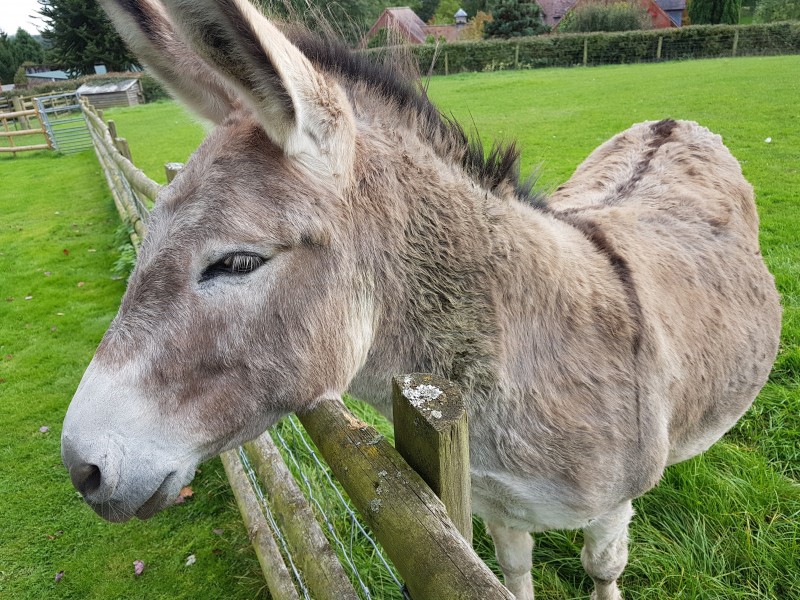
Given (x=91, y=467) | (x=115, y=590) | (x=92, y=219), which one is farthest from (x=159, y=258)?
(x=92, y=219)

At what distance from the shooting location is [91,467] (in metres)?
1.31

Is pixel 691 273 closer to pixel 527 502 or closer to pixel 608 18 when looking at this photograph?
pixel 527 502

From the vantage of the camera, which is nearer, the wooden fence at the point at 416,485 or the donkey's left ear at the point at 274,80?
the wooden fence at the point at 416,485

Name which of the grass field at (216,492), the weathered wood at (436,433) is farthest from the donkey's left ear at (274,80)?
the grass field at (216,492)

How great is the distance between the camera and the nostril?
131cm

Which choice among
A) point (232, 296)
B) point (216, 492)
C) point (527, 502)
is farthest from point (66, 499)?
point (527, 502)

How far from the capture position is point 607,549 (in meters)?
2.43

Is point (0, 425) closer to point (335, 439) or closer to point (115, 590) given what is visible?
point (115, 590)

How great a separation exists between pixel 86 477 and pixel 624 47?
38004mm

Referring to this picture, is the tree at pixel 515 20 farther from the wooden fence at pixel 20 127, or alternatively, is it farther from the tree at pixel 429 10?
the wooden fence at pixel 20 127

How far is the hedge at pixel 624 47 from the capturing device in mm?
30359

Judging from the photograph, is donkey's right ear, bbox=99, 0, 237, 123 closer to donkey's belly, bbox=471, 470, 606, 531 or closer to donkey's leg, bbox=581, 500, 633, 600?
donkey's belly, bbox=471, 470, 606, 531

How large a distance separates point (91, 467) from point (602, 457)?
5.37 feet

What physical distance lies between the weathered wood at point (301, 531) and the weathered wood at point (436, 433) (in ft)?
2.73
